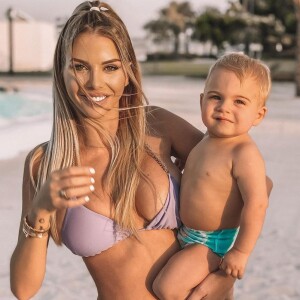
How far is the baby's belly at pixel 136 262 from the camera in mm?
2121

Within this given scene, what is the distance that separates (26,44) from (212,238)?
52.6 m

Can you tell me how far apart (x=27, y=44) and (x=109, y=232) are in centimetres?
5252

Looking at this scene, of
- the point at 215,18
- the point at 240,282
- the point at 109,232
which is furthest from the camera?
the point at 215,18

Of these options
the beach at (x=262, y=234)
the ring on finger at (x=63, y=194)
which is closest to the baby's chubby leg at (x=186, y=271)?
the ring on finger at (x=63, y=194)

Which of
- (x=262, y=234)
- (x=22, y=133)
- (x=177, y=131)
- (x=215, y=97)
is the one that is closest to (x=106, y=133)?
(x=177, y=131)

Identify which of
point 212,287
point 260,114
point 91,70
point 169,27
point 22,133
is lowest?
point 169,27

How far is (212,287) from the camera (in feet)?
6.67

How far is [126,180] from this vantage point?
2.08 metres

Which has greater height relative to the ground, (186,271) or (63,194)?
(63,194)

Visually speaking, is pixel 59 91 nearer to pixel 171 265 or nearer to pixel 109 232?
pixel 109 232

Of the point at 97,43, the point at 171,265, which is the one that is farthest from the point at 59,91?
the point at 171,265

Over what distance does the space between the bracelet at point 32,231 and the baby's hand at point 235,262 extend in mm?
532

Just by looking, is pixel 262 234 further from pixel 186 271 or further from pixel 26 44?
pixel 26 44

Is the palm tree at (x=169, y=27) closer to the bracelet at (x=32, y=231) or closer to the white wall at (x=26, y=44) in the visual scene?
the white wall at (x=26, y=44)
